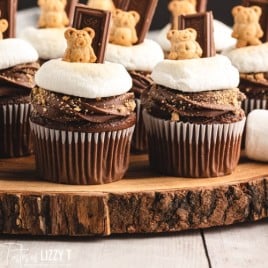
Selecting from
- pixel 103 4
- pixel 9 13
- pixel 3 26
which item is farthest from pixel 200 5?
pixel 3 26

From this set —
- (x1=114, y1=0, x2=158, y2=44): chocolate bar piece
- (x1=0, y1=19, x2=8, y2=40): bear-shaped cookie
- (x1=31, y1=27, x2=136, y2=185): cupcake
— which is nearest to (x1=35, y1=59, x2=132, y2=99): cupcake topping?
(x1=31, y1=27, x2=136, y2=185): cupcake

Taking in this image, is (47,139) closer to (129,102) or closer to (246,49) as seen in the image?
(129,102)

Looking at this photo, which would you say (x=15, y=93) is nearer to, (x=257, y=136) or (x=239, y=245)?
(x=257, y=136)

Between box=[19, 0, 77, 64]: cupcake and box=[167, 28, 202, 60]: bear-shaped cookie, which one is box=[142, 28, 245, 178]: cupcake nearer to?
box=[167, 28, 202, 60]: bear-shaped cookie

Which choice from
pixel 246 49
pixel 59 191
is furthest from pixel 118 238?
pixel 246 49

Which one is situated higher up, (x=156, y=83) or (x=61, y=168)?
(x=156, y=83)

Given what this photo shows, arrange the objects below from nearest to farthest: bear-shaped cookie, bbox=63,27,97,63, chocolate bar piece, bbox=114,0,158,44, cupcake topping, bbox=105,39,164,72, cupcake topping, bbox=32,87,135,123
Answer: cupcake topping, bbox=32,87,135,123 → bear-shaped cookie, bbox=63,27,97,63 → cupcake topping, bbox=105,39,164,72 → chocolate bar piece, bbox=114,0,158,44
